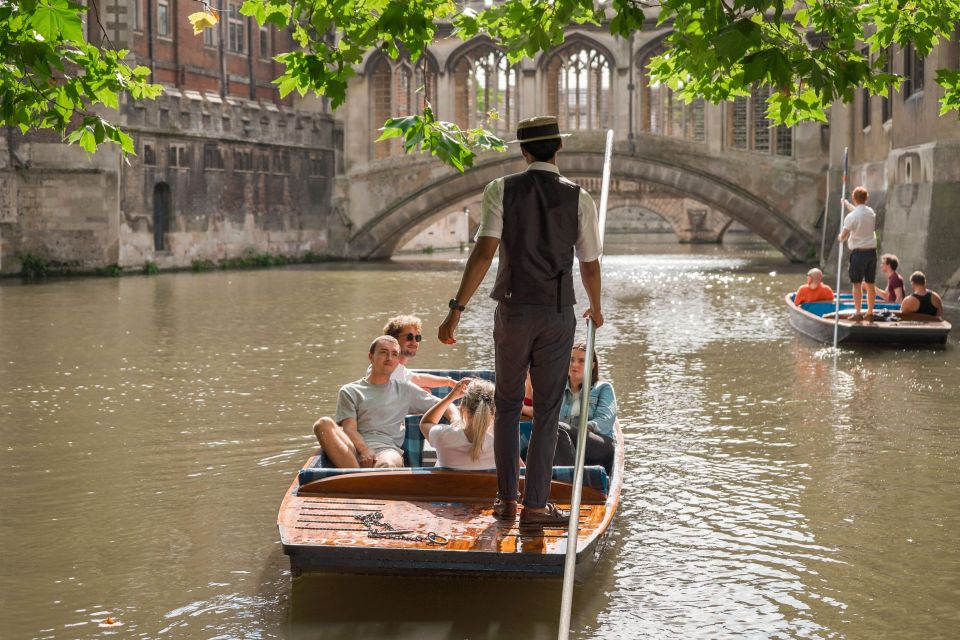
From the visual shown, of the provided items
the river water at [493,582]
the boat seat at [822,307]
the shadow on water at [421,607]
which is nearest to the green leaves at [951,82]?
the river water at [493,582]

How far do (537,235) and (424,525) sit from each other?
1.08m

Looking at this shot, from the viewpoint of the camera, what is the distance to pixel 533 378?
14.8ft

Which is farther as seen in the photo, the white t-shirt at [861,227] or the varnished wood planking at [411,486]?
the white t-shirt at [861,227]

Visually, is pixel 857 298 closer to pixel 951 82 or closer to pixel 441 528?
pixel 951 82

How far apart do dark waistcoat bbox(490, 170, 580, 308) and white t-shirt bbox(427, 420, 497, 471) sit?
937 millimetres

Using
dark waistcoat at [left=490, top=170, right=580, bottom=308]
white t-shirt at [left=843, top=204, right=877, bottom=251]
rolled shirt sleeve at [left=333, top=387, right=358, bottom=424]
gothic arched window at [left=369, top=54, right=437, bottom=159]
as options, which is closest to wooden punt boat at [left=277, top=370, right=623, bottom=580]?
rolled shirt sleeve at [left=333, top=387, right=358, bottom=424]

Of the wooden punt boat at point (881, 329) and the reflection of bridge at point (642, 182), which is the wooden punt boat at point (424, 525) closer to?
the wooden punt boat at point (881, 329)

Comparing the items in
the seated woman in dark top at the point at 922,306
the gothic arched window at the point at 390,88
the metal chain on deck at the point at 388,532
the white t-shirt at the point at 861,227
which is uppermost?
the gothic arched window at the point at 390,88

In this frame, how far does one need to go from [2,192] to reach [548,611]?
63.7 ft

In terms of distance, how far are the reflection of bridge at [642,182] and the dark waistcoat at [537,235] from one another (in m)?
21.6

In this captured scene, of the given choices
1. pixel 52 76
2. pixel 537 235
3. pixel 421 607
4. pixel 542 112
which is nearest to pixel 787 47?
pixel 537 235

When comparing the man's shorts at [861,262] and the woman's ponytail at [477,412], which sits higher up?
the man's shorts at [861,262]

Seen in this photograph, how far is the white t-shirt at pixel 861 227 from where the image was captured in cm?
1195

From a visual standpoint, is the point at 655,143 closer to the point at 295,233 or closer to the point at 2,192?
the point at 295,233
